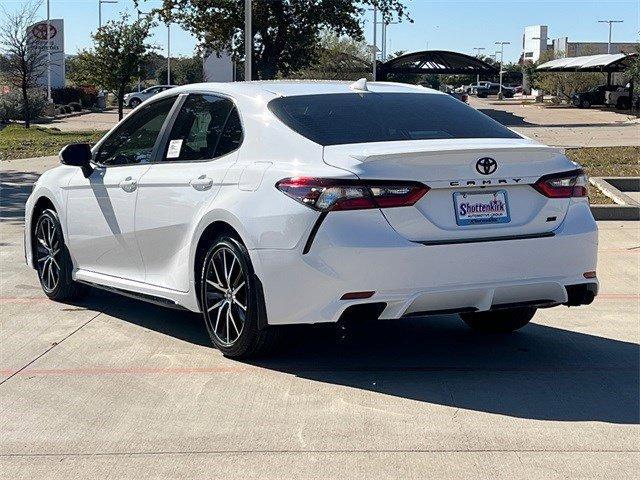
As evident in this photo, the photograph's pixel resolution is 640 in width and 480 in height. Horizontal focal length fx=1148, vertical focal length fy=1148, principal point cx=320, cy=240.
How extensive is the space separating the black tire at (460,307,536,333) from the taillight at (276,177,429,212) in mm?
1657

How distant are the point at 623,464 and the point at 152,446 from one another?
201 centimetres

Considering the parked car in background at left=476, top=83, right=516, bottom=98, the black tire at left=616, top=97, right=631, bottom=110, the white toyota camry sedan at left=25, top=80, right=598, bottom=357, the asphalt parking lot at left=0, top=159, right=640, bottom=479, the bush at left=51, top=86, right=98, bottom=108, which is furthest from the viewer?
the parked car in background at left=476, top=83, right=516, bottom=98

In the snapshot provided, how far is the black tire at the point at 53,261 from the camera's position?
8.27 metres

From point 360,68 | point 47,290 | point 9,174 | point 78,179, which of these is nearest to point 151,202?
point 78,179

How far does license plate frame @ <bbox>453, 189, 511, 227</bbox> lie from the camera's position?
235 inches

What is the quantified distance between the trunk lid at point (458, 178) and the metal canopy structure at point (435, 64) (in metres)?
48.5

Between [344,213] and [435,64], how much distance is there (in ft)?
167

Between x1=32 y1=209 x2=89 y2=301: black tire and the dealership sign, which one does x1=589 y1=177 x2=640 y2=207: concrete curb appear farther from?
the dealership sign

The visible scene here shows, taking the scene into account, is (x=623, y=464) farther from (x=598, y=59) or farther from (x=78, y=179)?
(x=598, y=59)

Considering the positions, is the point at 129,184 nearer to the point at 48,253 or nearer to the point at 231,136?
the point at 231,136

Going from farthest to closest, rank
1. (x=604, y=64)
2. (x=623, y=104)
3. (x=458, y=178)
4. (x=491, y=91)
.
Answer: (x=491, y=91) → (x=623, y=104) → (x=604, y=64) → (x=458, y=178)

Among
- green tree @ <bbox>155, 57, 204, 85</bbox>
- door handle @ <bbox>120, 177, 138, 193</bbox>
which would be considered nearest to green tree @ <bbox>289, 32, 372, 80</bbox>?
green tree @ <bbox>155, 57, 204, 85</bbox>

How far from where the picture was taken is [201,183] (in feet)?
21.9

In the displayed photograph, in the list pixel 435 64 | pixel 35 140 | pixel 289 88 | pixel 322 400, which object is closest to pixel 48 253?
pixel 289 88
